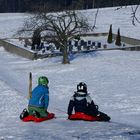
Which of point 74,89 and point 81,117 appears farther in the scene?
point 74,89

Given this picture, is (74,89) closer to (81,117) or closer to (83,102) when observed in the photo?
(83,102)

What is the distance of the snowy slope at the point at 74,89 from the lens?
10195 mm

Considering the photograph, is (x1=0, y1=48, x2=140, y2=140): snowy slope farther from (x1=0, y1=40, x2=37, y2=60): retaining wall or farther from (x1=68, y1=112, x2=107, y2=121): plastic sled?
(x1=0, y1=40, x2=37, y2=60): retaining wall

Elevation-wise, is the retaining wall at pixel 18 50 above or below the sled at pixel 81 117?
below

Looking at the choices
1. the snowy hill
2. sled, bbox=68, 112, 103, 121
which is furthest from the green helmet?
sled, bbox=68, 112, 103, 121

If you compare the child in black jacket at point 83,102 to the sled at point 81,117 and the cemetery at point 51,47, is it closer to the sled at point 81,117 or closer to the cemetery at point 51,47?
the sled at point 81,117

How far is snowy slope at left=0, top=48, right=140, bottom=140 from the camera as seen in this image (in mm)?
10195

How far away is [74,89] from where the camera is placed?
22703 millimetres

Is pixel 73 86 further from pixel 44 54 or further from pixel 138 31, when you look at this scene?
pixel 138 31

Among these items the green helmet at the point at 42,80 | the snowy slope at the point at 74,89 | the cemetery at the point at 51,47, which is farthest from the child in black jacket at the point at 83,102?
the cemetery at the point at 51,47

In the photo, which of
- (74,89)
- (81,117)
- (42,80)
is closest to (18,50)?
(74,89)

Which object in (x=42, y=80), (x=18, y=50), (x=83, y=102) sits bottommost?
(x=18, y=50)

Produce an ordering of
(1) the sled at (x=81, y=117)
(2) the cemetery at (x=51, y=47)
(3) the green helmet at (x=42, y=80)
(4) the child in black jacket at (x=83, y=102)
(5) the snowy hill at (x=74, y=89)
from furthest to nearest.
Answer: (2) the cemetery at (x=51, y=47) → (3) the green helmet at (x=42, y=80) → (4) the child in black jacket at (x=83, y=102) → (1) the sled at (x=81, y=117) → (5) the snowy hill at (x=74, y=89)

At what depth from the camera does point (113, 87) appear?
2283 centimetres
